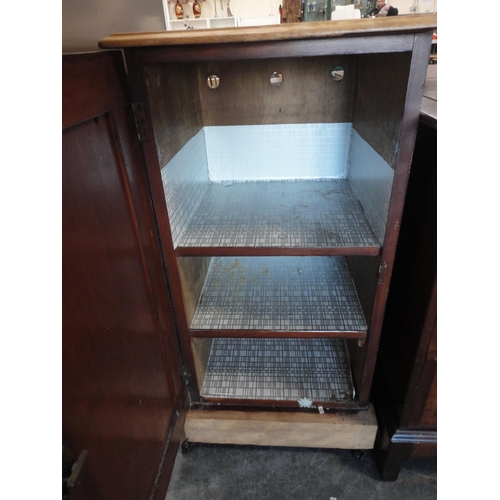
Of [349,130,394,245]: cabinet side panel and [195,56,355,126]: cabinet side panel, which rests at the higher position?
[195,56,355,126]: cabinet side panel

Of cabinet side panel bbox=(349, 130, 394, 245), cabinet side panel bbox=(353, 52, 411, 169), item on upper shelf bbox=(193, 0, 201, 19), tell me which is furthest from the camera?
item on upper shelf bbox=(193, 0, 201, 19)

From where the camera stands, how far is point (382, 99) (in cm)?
85

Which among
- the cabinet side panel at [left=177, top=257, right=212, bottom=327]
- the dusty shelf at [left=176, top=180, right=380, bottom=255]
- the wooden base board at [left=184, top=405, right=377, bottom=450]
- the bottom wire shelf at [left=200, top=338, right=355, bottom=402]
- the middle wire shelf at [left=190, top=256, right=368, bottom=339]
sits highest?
the dusty shelf at [left=176, top=180, right=380, bottom=255]

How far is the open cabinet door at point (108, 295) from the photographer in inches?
20.0

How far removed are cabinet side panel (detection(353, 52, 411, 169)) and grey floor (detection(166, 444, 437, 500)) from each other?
1.01m

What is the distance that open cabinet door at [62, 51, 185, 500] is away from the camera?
0.51 m

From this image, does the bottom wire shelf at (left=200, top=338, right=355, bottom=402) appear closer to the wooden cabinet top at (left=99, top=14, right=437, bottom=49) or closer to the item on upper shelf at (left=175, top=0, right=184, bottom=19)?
the wooden cabinet top at (left=99, top=14, right=437, bottom=49)

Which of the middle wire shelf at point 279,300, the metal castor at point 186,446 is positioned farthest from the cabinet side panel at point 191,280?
the metal castor at point 186,446

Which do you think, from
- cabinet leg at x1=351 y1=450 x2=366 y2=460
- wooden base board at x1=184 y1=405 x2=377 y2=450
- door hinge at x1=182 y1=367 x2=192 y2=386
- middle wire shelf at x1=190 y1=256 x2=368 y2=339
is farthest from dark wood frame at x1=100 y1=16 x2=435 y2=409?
cabinet leg at x1=351 y1=450 x2=366 y2=460

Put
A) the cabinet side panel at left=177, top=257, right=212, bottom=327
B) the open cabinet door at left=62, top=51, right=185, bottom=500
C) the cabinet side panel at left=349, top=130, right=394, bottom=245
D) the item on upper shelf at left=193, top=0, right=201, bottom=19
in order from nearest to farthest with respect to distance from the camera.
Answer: the open cabinet door at left=62, top=51, right=185, bottom=500, the cabinet side panel at left=349, top=130, right=394, bottom=245, the cabinet side panel at left=177, top=257, right=212, bottom=327, the item on upper shelf at left=193, top=0, right=201, bottom=19

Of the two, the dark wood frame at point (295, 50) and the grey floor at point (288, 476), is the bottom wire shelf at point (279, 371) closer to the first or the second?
the grey floor at point (288, 476)

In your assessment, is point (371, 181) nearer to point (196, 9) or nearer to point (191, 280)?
point (191, 280)
